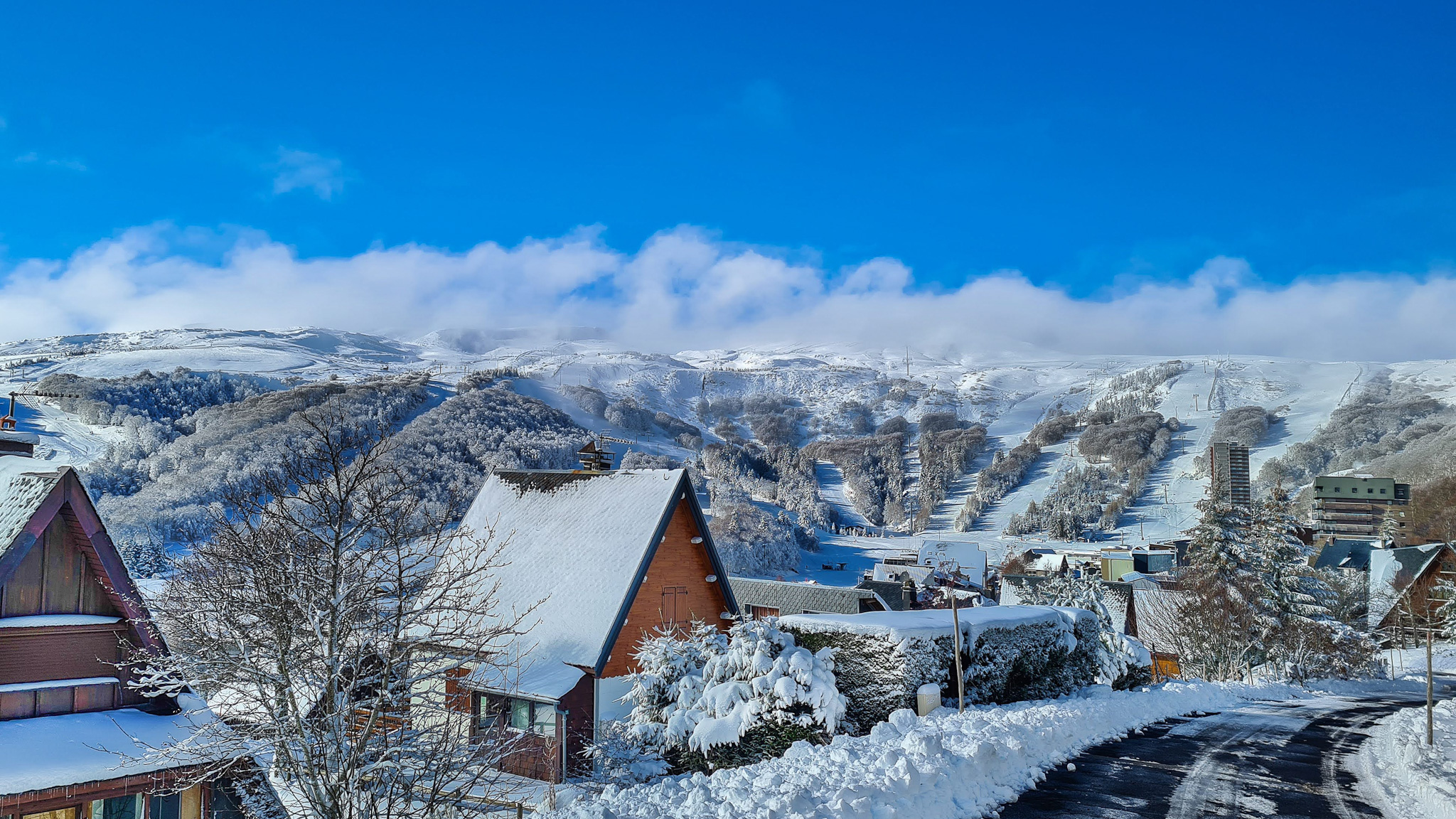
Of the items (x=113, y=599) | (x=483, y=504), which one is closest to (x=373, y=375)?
(x=483, y=504)

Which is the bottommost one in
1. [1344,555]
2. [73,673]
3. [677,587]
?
[1344,555]

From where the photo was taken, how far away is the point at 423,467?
9469 centimetres

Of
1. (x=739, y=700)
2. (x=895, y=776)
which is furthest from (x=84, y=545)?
(x=895, y=776)

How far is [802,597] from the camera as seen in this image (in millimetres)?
42750

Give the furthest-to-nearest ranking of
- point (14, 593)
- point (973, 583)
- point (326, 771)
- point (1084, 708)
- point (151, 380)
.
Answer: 1. point (151, 380)
2. point (973, 583)
3. point (1084, 708)
4. point (14, 593)
5. point (326, 771)

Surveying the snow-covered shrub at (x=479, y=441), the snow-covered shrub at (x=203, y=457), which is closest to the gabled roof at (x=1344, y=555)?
the snow-covered shrub at (x=203, y=457)

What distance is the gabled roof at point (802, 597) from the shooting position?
1638 inches

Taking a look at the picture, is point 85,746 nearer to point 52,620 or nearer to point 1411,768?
point 52,620

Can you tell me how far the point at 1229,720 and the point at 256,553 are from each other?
2013 centimetres

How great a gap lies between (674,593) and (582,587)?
2787 mm

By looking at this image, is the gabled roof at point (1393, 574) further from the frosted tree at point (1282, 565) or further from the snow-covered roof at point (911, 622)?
the snow-covered roof at point (911, 622)

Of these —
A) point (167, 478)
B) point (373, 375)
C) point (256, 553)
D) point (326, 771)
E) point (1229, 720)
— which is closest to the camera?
point (326, 771)

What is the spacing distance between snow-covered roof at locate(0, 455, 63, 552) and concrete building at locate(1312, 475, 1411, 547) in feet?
510

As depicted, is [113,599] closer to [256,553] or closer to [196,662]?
[196,662]
